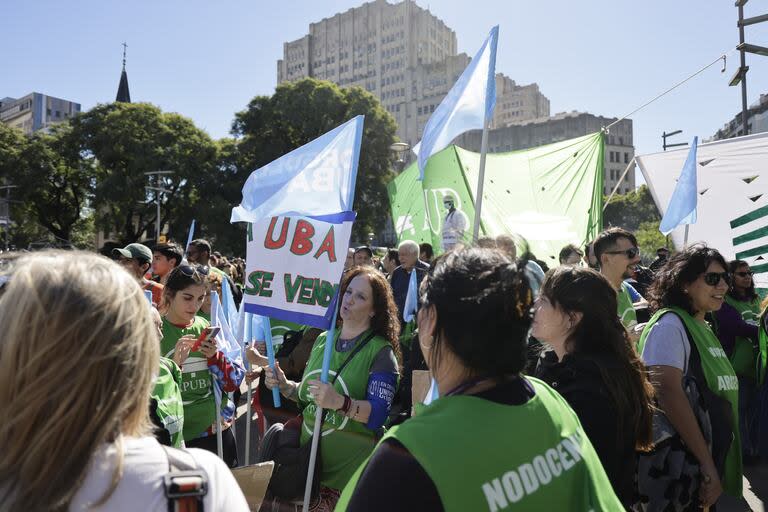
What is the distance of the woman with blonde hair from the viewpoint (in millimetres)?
921

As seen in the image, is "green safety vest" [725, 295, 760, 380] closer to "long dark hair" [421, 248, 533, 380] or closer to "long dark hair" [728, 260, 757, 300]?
"long dark hair" [728, 260, 757, 300]

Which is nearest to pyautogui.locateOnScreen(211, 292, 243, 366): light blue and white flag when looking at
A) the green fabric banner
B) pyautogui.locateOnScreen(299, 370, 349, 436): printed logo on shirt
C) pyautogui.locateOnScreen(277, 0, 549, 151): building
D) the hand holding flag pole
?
pyautogui.locateOnScreen(299, 370, 349, 436): printed logo on shirt

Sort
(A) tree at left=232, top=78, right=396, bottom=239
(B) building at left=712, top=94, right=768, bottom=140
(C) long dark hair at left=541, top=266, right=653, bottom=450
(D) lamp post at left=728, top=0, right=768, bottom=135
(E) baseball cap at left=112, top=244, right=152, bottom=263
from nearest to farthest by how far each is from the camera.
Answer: (C) long dark hair at left=541, top=266, right=653, bottom=450 < (E) baseball cap at left=112, top=244, right=152, bottom=263 < (D) lamp post at left=728, top=0, right=768, bottom=135 < (A) tree at left=232, top=78, right=396, bottom=239 < (B) building at left=712, top=94, right=768, bottom=140

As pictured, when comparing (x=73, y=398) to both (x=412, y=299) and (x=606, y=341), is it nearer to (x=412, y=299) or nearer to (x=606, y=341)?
(x=606, y=341)

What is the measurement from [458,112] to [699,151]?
3.63m

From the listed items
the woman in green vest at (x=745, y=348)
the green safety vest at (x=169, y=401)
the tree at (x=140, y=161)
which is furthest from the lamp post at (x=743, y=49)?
the tree at (x=140, y=161)

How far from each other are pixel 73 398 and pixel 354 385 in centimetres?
200

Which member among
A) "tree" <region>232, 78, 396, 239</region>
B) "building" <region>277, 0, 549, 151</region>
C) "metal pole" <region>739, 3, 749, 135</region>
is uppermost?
"building" <region>277, 0, 549, 151</region>

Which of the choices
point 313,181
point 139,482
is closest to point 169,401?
point 313,181

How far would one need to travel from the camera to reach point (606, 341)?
2090 millimetres

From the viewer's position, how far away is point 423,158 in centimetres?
394

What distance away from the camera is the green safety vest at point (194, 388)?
3293 millimetres

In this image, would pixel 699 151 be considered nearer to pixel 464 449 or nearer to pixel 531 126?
pixel 464 449

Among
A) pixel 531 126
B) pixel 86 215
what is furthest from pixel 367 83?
pixel 86 215
